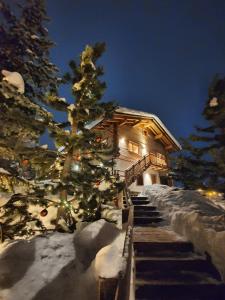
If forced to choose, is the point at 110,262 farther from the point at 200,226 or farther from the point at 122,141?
the point at 122,141

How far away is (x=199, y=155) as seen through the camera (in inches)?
301

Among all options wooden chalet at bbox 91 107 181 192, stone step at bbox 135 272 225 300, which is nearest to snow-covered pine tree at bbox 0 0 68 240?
stone step at bbox 135 272 225 300

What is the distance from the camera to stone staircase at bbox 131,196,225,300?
436cm

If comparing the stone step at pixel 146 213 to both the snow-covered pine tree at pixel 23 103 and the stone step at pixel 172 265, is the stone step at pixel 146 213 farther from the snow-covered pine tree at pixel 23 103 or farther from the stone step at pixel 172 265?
the snow-covered pine tree at pixel 23 103

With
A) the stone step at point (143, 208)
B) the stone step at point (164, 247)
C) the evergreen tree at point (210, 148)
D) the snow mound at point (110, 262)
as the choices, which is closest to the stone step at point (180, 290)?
the snow mound at point (110, 262)

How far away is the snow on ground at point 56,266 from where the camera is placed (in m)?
3.99

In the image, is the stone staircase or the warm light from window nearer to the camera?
the stone staircase

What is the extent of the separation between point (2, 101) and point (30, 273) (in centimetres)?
536

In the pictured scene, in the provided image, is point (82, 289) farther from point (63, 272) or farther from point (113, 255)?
point (113, 255)

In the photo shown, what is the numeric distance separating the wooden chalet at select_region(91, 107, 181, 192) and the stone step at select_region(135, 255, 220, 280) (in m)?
12.1

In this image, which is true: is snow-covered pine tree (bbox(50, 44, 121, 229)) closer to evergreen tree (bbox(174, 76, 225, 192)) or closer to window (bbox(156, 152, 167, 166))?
evergreen tree (bbox(174, 76, 225, 192))

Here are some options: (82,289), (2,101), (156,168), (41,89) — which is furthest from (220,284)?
(156,168)

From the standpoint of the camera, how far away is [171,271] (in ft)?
16.8

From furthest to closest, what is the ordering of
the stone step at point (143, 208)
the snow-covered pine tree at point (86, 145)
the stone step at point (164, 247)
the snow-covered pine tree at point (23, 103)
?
the stone step at point (143, 208) < the snow-covered pine tree at point (86, 145) < the stone step at point (164, 247) < the snow-covered pine tree at point (23, 103)
